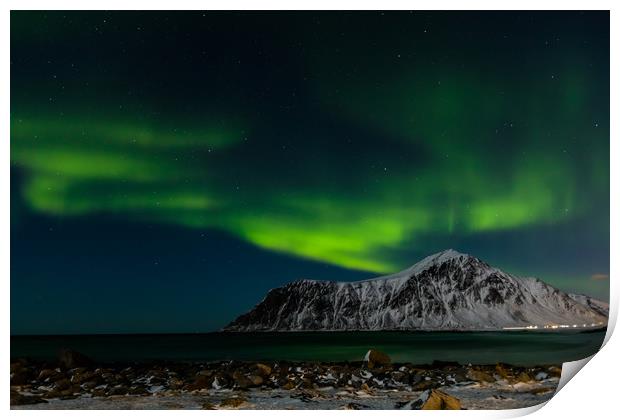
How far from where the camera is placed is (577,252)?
182 inches

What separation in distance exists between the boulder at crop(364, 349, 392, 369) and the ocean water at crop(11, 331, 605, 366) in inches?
1.5

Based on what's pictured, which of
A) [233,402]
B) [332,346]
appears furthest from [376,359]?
[233,402]

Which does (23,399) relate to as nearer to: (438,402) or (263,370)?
(263,370)

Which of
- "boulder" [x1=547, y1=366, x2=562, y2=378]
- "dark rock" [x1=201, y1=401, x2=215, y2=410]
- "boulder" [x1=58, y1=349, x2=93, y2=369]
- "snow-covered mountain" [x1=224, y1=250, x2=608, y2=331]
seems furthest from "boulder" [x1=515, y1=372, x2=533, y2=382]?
"boulder" [x1=58, y1=349, x2=93, y2=369]

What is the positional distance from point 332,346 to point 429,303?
2.30 ft

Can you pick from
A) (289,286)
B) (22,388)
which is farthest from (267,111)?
(22,388)

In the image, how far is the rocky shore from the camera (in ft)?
15.0

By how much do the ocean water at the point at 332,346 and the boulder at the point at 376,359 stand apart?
4cm

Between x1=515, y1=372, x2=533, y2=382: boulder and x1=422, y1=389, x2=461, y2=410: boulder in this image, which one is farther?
x1=515, y1=372, x2=533, y2=382: boulder

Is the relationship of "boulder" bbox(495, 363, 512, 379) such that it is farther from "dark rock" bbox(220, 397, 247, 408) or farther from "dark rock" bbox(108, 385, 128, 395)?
"dark rock" bbox(108, 385, 128, 395)

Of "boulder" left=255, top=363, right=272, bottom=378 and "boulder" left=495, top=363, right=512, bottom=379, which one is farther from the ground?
"boulder" left=495, top=363, right=512, bottom=379

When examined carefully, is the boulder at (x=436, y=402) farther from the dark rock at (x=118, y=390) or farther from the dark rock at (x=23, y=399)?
the dark rock at (x=23, y=399)

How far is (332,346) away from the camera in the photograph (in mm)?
4691

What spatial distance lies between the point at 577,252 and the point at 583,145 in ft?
2.23
